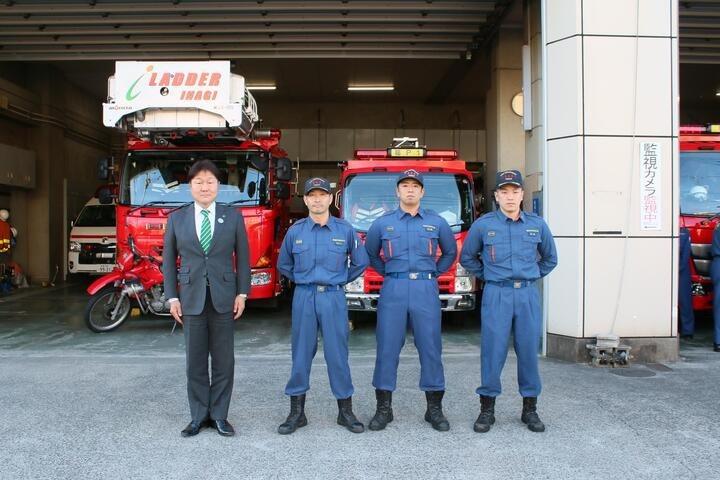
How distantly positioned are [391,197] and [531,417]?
4207mm

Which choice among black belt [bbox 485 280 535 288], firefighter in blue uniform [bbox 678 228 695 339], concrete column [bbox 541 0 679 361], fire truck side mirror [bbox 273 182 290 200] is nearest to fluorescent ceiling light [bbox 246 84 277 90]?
fire truck side mirror [bbox 273 182 290 200]

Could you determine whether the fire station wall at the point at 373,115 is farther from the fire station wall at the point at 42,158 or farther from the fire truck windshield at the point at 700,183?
the fire truck windshield at the point at 700,183

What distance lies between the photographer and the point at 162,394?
5113 mm

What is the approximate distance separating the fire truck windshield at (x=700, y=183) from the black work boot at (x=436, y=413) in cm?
544

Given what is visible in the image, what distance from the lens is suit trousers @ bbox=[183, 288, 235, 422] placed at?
4188 mm

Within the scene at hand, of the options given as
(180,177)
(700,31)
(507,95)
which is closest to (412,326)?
(180,177)

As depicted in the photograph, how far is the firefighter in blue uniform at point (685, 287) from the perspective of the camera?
7293 mm

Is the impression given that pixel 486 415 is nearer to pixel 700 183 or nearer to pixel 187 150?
pixel 700 183

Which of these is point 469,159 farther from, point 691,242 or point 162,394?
point 162,394

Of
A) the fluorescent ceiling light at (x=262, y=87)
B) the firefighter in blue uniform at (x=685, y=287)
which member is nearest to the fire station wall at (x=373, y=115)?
the fluorescent ceiling light at (x=262, y=87)

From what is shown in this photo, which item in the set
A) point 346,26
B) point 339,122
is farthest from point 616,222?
point 339,122

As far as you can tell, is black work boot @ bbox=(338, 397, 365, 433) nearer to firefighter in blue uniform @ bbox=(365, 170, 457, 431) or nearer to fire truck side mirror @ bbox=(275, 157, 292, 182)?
firefighter in blue uniform @ bbox=(365, 170, 457, 431)

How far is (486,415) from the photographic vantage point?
4285mm

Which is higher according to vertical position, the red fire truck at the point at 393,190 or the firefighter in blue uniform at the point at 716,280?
the red fire truck at the point at 393,190
